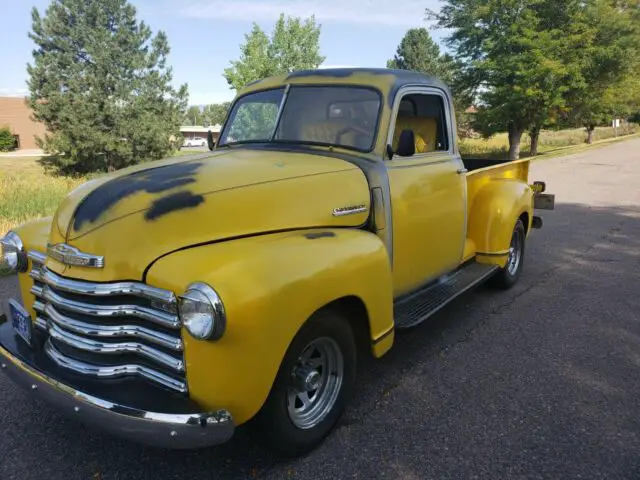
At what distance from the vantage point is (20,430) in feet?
9.73

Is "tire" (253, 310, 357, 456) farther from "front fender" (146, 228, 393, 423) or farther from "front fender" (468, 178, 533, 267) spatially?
"front fender" (468, 178, 533, 267)

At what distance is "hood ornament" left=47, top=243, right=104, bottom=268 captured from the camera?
2.39 meters

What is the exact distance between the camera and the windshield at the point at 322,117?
361 cm

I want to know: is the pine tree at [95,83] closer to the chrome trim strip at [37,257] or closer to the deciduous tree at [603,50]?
the deciduous tree at [603,50]

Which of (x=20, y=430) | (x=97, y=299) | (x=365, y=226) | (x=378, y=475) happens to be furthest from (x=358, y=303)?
(x=20, y=430)

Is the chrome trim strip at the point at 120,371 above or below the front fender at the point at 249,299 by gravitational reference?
below

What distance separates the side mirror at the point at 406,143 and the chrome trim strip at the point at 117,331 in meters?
2.10

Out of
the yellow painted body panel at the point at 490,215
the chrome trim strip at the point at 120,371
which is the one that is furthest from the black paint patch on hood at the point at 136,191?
the yellow painted body panel at the point at 490,215

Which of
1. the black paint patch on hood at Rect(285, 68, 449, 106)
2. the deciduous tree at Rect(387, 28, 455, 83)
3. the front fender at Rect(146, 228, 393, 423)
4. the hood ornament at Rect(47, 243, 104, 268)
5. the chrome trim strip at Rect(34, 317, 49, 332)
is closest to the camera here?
the front fender at Rect(146, 228, 393, 423)

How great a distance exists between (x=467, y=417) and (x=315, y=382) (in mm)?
1014

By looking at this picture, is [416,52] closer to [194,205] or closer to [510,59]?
[510,59]

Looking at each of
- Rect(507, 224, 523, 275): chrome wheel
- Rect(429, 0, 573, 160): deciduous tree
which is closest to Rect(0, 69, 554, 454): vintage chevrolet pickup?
Rect(507, 224, 523, 275): chrome wheel

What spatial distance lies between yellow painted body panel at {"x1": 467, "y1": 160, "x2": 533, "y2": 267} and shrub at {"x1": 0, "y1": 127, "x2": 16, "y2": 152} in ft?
159

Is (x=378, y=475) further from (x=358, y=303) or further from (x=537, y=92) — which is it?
(x=537, y=92)
